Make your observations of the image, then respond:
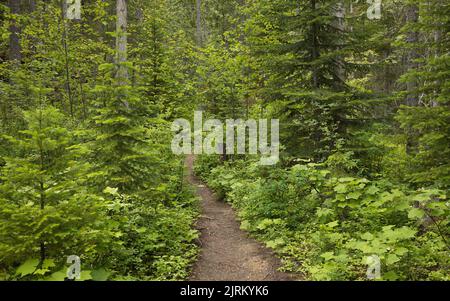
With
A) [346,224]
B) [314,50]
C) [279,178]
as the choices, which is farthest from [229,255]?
[314,50]

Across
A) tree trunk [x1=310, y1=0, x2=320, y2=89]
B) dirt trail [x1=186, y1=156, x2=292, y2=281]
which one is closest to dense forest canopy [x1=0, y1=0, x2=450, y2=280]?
tree trunk [x1=310, y1=0, x2=320, y2=89]

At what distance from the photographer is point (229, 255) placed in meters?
8.05

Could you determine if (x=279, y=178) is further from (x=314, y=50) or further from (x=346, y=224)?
(x=314, y=50)

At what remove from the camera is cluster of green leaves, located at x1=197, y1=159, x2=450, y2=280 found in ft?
18.6

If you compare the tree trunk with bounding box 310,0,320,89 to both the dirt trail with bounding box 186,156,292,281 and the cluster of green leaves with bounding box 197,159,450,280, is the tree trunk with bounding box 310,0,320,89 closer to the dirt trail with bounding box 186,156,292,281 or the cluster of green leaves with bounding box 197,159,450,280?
the cluster of green leaves with bounding box 197,159,450,280

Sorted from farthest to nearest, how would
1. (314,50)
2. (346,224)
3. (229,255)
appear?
(314,50), (229,255), (346,224)

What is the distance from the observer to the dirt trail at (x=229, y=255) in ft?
22.6

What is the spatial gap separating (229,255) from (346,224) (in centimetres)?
268

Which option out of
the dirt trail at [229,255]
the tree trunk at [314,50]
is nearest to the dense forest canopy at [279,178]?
the tree trunk at [314,50]

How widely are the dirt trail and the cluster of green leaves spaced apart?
306 millimetres

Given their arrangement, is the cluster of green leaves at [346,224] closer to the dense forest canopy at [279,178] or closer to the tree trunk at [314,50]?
the dense forest canopy at [279,178]

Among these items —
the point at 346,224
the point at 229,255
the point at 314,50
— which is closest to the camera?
the point at 346,224

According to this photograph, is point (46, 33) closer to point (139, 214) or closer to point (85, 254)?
point (139, 214)

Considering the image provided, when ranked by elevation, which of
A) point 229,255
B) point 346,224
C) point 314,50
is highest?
point 314,50
